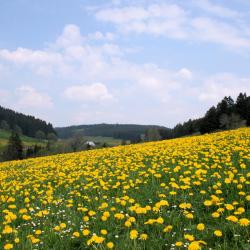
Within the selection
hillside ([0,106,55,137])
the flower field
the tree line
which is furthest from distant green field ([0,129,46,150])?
the flower field

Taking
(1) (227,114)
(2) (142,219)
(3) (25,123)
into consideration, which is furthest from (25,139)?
(2) (142,219)

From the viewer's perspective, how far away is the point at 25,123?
18525 cm

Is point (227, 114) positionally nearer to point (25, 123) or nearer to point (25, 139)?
point (25, 139)

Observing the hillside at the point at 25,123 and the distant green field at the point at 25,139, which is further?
the hillside at the point at 25,123

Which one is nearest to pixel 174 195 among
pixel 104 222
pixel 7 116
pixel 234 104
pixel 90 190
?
pixel 104 222

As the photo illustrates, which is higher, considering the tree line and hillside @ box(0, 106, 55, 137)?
hillside @ box(0, 106, 55, 137)

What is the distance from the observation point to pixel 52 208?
791cm

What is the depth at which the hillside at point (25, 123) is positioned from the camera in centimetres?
18275

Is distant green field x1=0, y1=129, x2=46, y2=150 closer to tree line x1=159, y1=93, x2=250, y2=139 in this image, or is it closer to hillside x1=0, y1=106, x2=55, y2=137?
hillside x1=0, y1=106, x2=55, y2=137

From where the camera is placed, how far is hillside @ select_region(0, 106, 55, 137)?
182750 millimetres

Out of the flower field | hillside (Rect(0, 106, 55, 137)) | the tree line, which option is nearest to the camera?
the flower field

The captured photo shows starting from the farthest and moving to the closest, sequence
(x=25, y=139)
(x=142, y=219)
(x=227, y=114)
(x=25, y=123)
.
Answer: (x=25, y=123) → (x=25, y=139) → (x=227, y=114) → (x=142, y=219)

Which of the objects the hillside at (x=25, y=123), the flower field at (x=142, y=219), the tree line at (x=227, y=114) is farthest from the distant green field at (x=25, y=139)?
the flower field at (x=142, y=219)

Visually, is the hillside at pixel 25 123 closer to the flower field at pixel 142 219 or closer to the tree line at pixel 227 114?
the tree line at pixel 227 114
